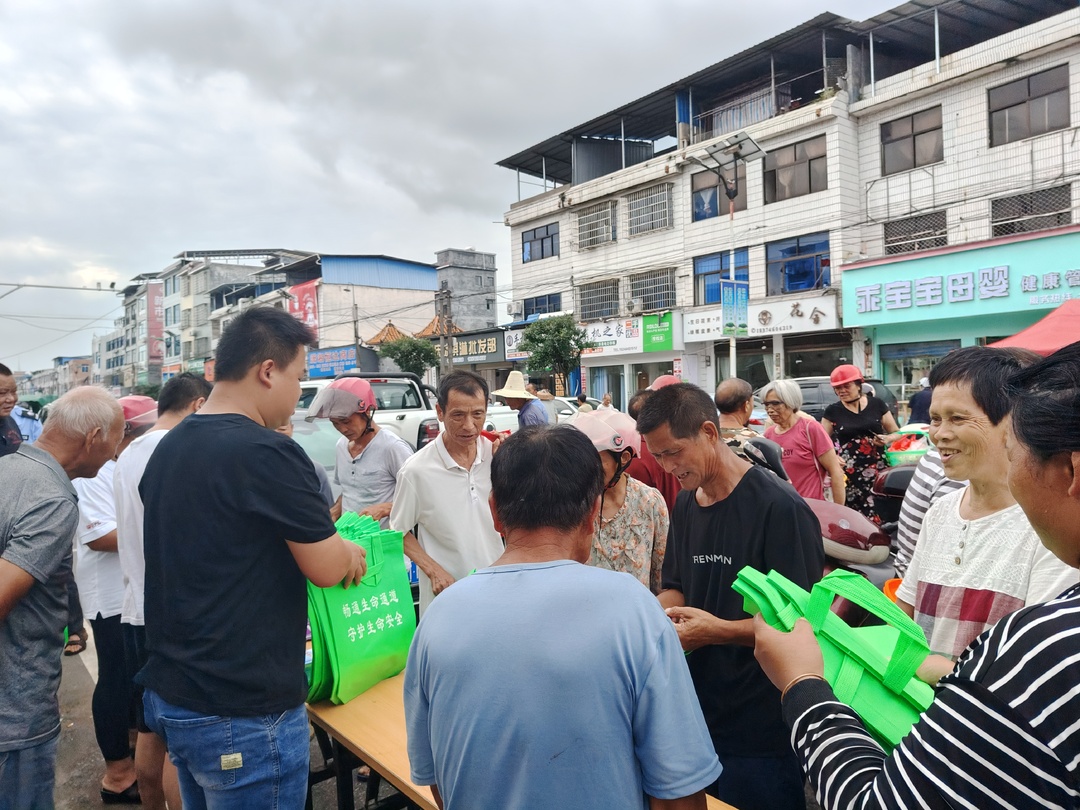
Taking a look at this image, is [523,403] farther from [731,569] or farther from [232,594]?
[232,594]

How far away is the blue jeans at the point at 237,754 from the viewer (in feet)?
5.91

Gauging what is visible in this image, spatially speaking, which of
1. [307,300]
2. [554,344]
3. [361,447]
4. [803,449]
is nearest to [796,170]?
[554,344]

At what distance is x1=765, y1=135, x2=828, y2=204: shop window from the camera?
18.5 metres

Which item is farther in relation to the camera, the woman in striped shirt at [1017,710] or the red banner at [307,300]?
the red banner at [307,300]

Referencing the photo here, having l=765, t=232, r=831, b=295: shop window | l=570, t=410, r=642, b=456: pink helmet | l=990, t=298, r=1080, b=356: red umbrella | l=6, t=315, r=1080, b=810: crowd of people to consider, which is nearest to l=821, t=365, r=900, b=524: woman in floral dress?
l=990, t=298, r=1080, b=356: red umbrella

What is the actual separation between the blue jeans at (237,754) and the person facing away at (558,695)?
2.74ft

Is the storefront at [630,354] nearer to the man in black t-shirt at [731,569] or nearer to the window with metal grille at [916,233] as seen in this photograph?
the window with metal grille at [916,233]

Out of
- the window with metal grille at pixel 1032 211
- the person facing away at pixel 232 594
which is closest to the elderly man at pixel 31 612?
the person facing away at pixel 232 594

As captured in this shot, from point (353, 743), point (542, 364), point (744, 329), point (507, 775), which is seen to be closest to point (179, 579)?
point (353, 743)

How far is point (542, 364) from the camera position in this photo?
2355 cm

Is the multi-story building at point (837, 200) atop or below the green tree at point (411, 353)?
atop

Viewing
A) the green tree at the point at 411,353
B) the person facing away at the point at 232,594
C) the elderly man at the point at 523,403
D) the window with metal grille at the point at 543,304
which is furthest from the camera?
the green tree at the point at 411,353

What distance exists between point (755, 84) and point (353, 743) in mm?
22397

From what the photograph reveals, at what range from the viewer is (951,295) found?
15.8m
